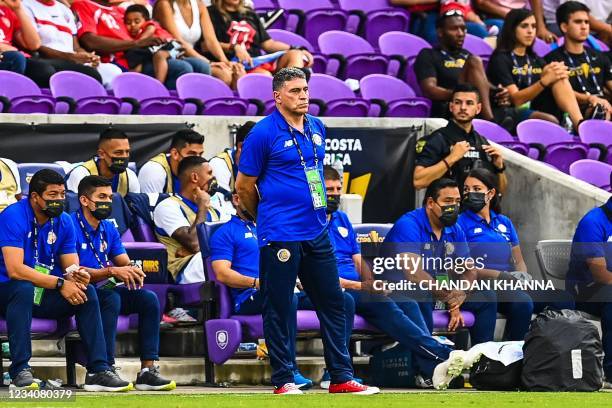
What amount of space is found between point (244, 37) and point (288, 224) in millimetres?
7138

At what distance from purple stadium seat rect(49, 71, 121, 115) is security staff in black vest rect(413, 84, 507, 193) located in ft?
9.07

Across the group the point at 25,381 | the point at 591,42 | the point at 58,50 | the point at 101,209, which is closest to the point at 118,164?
the point at 101,209

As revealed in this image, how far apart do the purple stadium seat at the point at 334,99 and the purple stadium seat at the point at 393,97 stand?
23 centimetres

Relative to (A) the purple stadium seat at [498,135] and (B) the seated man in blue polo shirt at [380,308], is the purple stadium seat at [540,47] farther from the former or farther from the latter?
(B) the seated man in blue polo shirt at [380,308]

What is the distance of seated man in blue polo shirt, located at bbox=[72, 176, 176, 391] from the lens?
9.96 meters

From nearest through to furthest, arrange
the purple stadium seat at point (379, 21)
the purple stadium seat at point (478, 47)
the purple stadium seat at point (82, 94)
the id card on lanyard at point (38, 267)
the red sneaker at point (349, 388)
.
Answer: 1. the red sneaker at point (349, 388)
2. the id card on lanyard at point (38, 267)
3. the purple stadium seat at point (82, 94)
4. the purple stadium seat at point (478, 47)
5. the purple stadium seat at point (379, 21)

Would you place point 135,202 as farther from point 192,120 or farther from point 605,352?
point 605,352

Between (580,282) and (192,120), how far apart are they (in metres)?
3.87

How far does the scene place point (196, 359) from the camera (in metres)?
10.9

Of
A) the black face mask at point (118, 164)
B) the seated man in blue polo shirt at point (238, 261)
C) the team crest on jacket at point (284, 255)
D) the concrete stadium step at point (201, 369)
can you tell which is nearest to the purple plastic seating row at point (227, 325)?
the seated man in blue polo shirt at point (238, 261)

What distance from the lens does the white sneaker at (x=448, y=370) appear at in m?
10.1

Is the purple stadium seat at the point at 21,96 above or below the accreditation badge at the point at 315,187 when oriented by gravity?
above

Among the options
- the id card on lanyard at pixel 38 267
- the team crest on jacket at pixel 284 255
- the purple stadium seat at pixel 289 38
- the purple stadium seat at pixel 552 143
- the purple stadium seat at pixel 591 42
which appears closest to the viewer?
the team crest on jacket at pixel 284 255

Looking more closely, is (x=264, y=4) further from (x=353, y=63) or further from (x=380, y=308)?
(x=380, y=308)
